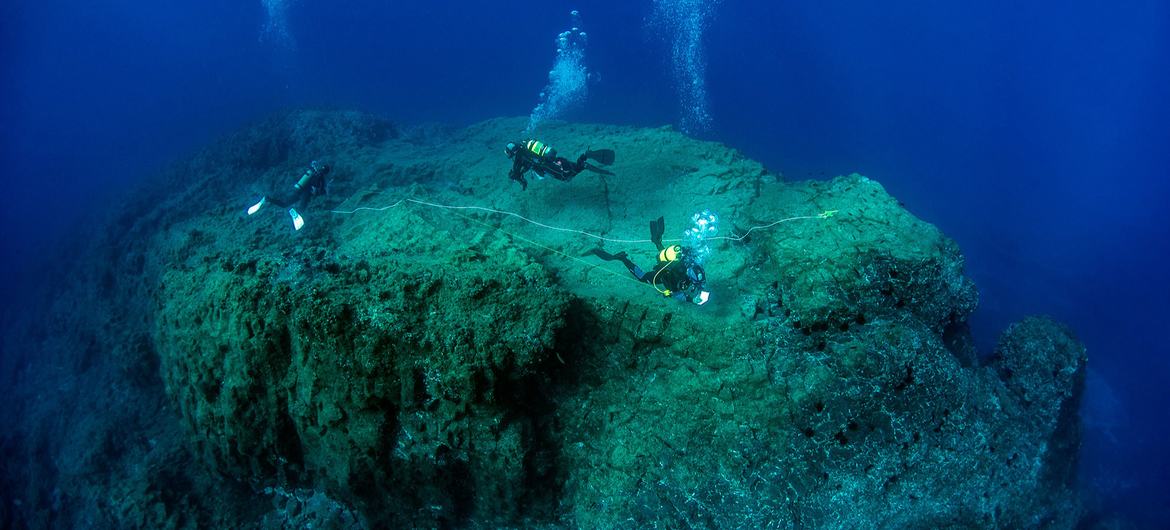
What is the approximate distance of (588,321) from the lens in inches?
161

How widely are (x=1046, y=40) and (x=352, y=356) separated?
73.1m

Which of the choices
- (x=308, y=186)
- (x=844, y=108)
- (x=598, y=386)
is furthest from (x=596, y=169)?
(x=844, y=108)

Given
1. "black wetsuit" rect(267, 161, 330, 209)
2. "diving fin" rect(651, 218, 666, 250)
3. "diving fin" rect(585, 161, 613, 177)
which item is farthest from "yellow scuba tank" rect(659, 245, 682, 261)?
"black wetsuit" rect(267, 161, 330, 209)

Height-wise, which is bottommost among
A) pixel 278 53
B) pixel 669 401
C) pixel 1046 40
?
pixel 669 401

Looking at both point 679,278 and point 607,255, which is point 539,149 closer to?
point 607,255

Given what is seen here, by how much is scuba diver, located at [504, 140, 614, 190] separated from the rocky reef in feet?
3.87

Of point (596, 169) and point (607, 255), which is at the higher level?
point (596, 169)

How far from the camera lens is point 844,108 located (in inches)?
1511

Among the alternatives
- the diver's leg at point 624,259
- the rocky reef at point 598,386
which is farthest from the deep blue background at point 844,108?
the diver's leg at point 624,259

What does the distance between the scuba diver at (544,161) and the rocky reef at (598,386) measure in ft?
3.87

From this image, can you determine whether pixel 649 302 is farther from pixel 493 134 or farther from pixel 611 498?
pixel 493 134

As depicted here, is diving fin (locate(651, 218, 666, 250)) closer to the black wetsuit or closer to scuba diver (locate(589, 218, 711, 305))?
scuba diver (locate(589, 218, 711, 305))

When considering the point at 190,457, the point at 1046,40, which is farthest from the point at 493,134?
the point at 1046,40

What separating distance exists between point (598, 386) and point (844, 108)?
42.7m
